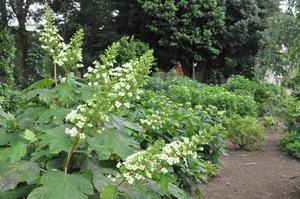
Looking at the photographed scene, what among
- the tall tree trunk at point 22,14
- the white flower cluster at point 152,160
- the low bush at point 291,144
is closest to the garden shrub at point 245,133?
the low bush at point 291,144

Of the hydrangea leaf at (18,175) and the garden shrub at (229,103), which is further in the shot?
the garden shrub at (229,103)

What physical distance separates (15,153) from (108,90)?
1.55ft

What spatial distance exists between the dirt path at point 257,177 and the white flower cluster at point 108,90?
145 inches

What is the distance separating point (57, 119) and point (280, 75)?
16547mm

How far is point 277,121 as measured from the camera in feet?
37.1

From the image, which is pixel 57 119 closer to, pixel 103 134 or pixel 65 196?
pixel 103 134

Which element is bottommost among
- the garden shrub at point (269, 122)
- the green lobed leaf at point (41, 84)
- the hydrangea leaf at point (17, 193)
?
the garden shrub at point (269, 122)

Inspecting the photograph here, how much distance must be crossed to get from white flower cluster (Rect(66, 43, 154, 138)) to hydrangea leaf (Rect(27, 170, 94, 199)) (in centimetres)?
21

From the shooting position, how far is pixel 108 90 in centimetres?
191

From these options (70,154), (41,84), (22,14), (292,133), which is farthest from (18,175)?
(22,14)

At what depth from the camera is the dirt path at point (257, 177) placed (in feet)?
18.5

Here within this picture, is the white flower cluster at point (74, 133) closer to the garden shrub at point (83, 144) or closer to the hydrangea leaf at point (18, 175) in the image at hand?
the garden shrub at point (83, 144)

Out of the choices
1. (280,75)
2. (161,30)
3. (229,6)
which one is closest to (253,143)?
(280,75)

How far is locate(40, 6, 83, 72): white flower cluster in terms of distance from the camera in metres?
2.10
